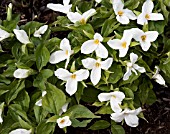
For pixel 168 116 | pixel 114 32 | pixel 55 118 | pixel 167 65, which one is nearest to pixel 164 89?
pixel 168 116

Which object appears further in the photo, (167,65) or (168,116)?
(168,116)

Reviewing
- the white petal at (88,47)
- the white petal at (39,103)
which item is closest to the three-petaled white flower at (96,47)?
the white petal at (88,47)

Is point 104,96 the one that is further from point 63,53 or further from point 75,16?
point 75,16

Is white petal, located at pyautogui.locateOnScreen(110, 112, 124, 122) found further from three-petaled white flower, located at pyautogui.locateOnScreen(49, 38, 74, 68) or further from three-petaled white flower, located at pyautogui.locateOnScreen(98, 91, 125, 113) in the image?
three-petaled white flower, located at pyautogui.locateOnScreen(49, 38, 74, 68)

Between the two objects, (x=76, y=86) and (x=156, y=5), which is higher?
(x=156, y=5)

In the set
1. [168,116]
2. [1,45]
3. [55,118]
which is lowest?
[168,116]

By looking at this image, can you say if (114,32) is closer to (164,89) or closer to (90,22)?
(90,22)

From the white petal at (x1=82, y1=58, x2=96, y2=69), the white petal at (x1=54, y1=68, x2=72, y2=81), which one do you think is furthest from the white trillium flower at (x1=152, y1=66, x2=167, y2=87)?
the white petal at (x1=54, y1=68, x2=72, y2=81)
